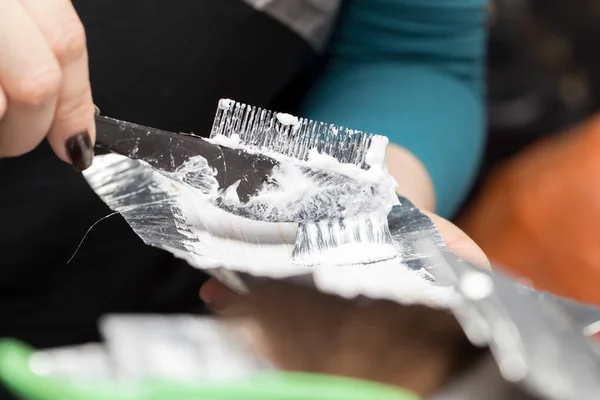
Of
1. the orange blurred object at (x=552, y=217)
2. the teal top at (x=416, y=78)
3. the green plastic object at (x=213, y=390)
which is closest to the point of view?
the green plastic object at (x=213, y=390)

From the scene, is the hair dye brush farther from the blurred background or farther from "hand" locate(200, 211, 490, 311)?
the blurred background

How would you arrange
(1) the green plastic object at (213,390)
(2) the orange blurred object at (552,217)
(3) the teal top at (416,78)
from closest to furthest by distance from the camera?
(1) the green plastic object at (213,390) < (3) the teal top at (416,78) < (2) the orange blurred object at (552,217)

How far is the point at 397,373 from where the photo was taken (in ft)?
0.64

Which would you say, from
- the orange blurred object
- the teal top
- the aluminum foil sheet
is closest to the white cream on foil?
the aluminum foil sheet

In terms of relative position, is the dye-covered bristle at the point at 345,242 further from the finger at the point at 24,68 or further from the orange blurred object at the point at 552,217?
the orange blurred object at the point at 552,217

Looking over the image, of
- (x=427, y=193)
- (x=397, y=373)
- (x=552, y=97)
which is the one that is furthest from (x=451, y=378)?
(x=552, y=97)

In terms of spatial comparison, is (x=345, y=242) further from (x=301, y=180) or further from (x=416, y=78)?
(x=416, y=78)

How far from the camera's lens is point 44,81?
17 cm

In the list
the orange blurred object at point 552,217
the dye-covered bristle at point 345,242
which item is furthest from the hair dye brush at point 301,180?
the orange blurred object at point 552,217

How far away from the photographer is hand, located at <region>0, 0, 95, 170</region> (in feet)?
0.55

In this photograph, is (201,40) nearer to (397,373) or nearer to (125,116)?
(125,116)

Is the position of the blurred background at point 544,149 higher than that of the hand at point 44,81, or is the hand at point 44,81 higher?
the hand at point 44,81

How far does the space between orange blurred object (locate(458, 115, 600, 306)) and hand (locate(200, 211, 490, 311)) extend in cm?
24

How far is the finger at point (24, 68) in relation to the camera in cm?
17
